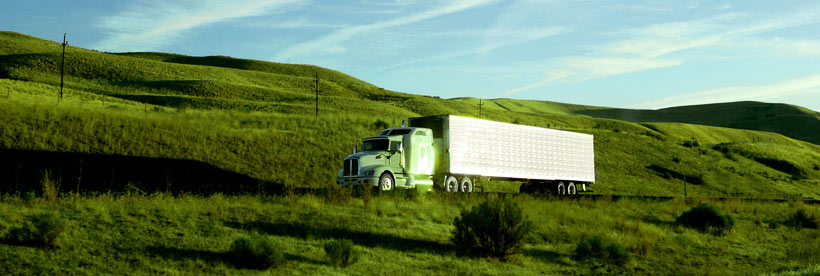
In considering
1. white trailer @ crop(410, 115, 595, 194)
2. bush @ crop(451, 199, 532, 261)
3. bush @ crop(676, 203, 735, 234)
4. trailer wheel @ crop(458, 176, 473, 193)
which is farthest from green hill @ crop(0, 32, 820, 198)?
bush @ crop(676, 203, 735, 234)

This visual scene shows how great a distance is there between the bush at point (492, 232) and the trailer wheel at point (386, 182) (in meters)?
8.79

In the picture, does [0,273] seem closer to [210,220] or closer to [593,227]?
[210,220]

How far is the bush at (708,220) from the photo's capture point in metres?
21.4

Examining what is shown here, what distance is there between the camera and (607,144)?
6338 centimetres

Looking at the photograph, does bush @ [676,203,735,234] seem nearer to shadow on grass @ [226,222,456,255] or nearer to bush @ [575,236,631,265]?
bush @ [575,236,631,265]

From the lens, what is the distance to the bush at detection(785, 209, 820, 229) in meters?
24.1

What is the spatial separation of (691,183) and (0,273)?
5333cm

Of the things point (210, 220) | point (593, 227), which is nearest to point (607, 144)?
point (593, 227)

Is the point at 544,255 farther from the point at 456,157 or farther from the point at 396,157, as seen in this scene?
the point at 456,157

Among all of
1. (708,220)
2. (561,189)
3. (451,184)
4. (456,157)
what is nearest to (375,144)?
(456,157)

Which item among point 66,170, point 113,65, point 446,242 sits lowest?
point 446,242

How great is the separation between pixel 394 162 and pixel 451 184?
11.1 ft

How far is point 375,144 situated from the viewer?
83.9 ft

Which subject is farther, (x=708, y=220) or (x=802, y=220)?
(x=802, y=220)
